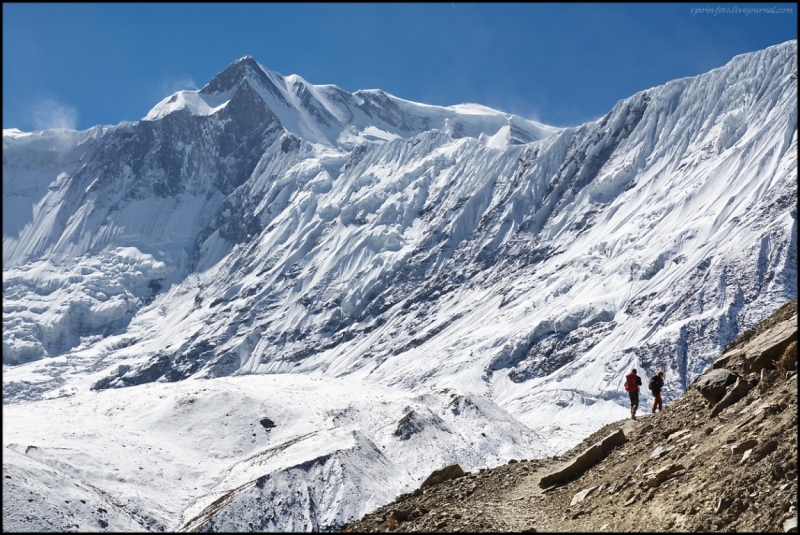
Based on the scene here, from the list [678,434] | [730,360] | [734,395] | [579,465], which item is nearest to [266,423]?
[579,465]

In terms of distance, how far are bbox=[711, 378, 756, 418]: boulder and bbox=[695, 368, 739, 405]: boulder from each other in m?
0.66

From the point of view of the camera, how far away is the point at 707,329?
16062 centimetres

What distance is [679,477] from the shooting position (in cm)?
1814

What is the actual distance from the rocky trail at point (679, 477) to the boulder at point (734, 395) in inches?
1.1

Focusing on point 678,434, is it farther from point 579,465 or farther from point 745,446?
point 745,446

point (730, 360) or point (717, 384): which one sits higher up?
point (730, 360)

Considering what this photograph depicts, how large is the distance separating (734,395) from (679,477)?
3799 millimetres

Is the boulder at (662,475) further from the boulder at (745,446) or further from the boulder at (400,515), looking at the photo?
the boulder at (400,515)

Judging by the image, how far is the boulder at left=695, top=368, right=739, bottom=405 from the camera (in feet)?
70.9

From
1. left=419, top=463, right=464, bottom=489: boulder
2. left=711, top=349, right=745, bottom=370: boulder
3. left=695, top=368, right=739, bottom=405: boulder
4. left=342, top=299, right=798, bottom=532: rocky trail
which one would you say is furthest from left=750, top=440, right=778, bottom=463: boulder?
left=419, top=463, right=464, bottom=489: boulder

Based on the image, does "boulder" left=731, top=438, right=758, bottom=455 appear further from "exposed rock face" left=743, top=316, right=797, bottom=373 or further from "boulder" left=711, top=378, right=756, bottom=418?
"exposed rock face" left=743, top=316, right=797, bottom=373

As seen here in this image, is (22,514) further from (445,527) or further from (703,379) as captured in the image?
(703,379)

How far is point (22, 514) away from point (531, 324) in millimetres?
162214

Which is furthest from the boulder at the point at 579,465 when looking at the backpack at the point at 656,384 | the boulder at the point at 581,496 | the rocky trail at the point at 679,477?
the backpack at the point at 656,384
